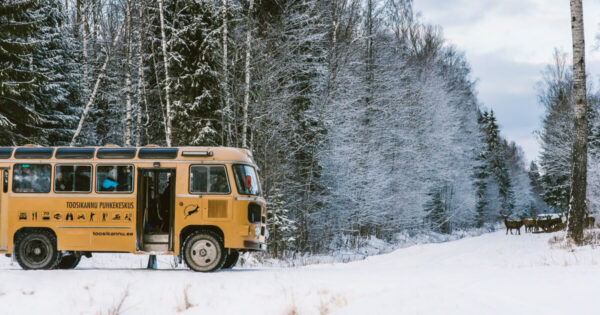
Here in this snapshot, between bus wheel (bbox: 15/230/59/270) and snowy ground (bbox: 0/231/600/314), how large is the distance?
0.79 m

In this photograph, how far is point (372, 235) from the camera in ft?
121

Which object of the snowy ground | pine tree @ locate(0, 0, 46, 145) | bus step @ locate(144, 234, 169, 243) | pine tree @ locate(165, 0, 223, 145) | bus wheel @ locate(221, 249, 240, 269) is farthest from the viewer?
pine tree @ locate(165, 0, 223, 145)

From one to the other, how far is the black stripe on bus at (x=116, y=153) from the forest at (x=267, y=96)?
28.5 ft

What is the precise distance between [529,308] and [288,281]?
4406 millimetres

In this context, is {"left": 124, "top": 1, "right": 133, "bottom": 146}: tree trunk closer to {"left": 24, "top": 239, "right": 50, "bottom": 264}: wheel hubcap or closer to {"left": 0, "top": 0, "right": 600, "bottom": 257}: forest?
{"left": 0, "top": 0, "right": 600, "bottom": 257}: forest

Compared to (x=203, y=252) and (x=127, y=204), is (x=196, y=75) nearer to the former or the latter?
(x=127, y=204)

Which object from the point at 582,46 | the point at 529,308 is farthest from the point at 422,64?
the point at 529,308

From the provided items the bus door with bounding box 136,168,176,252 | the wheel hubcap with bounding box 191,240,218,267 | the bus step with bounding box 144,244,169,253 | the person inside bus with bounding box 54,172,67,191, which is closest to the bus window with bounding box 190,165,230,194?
the bus door with bounding box 136,168,176,252

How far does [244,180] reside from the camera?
1293 centimetres

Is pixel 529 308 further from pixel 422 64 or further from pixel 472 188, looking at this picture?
pixel 472 188

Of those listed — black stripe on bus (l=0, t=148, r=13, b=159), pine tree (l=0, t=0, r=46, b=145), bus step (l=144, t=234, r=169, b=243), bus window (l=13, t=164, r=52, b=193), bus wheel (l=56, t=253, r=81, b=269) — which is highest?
pine tree (l=0, t=0, r=46, b=145)

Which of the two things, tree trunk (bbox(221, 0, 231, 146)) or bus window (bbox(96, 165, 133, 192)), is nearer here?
bus window (bbox(96, 165, 133, 192))

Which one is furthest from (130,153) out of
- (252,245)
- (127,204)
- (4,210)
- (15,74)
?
(15,74)

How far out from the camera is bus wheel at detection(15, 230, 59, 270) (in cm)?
1273
